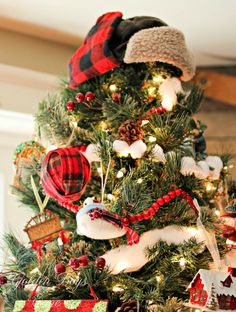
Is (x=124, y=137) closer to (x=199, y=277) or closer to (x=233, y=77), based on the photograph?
(x=199, y=277)

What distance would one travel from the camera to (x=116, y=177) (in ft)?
4.33

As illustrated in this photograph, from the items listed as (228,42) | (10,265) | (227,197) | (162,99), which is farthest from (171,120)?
(228,42)

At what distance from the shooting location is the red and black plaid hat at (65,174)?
48.3 inches

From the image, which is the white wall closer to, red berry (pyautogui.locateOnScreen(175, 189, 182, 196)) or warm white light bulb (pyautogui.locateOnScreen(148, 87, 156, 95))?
warm white light bulb (pyautogui.locateOnScreen(148, 87, 156, 95))

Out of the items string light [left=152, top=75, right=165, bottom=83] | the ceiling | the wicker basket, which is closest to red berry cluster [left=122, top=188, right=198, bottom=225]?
the wicker basket

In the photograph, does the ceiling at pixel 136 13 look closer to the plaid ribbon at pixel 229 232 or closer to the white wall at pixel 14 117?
the white wall at pixel 14 117

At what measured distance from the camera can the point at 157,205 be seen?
48.5 inches

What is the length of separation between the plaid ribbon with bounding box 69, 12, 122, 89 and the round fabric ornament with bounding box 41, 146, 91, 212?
0.27m

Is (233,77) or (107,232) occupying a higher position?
(233,77)

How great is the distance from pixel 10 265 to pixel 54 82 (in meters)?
0.89

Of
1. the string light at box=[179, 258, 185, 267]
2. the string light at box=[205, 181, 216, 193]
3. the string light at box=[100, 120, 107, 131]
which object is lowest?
the string light at box=[179, 258, 185, 267]

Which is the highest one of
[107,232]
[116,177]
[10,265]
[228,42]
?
[228,42]

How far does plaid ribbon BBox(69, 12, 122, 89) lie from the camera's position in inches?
54.9

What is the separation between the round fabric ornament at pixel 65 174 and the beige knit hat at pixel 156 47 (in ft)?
0.98
